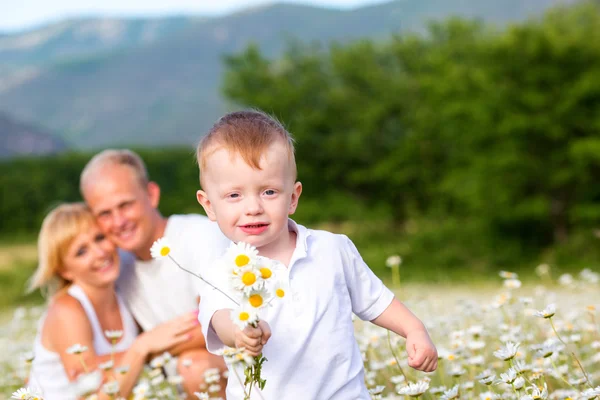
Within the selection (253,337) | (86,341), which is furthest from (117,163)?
(253,337)

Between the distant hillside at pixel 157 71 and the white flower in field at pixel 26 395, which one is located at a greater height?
the distant hillside at pixel 157 71

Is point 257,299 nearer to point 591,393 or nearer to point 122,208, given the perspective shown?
point 591,393

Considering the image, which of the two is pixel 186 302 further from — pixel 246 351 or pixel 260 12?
pixel 260 12

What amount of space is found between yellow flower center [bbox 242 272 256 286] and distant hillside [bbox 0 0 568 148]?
103 metres

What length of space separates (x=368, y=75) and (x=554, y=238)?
9.33m

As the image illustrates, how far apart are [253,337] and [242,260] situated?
26 cm

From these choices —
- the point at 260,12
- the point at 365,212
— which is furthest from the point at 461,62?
the point at 260,12

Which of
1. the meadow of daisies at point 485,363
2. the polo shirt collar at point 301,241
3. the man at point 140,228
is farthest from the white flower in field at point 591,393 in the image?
the man at point 140,228

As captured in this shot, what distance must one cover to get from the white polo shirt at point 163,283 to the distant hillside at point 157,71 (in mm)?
100116

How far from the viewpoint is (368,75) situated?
25641 mm

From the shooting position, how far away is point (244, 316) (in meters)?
1.86

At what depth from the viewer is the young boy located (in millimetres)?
2301

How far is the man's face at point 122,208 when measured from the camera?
14.1 ft

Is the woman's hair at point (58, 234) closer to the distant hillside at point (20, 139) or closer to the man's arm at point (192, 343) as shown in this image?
the man's arm at point (192, 343)
